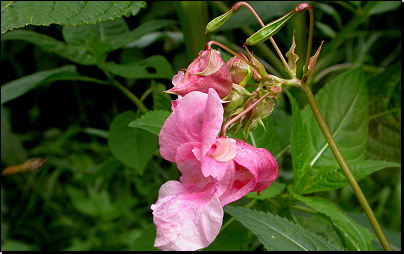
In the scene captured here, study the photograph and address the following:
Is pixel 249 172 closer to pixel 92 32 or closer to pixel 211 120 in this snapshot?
pixel 211 120

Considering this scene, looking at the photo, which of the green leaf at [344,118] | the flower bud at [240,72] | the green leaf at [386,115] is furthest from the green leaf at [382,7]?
the flower bud at [240,72]

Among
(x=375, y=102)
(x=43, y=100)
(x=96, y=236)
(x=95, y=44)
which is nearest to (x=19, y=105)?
(x=43, y=100)

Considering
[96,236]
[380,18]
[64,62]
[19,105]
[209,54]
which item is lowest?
[96,236]

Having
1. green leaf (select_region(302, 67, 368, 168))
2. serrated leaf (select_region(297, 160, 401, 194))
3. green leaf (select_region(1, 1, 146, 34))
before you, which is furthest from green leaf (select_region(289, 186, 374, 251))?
green leaf (select_region(1, 1, 146, 34))

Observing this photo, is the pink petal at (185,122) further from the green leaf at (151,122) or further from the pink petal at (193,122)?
the green leaf at (151,122)

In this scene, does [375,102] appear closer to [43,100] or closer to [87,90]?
[87,90]
